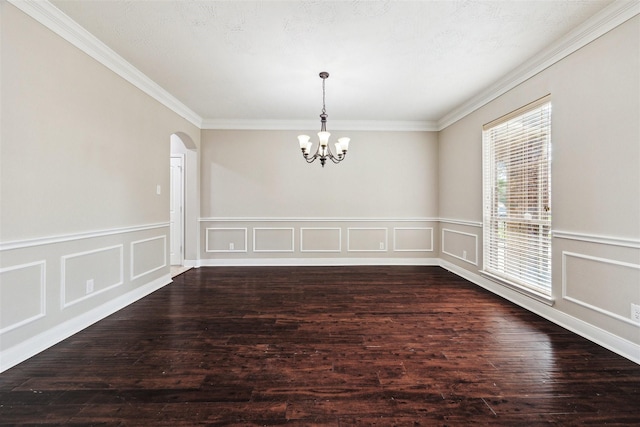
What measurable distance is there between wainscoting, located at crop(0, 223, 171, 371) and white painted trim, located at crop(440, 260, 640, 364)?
4.51 m

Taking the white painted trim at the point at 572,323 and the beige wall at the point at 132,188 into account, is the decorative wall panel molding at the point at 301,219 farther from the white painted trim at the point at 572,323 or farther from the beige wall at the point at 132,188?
the white painted trim at the point at 572,323

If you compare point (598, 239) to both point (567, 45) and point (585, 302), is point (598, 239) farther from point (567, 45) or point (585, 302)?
point (567, 45)

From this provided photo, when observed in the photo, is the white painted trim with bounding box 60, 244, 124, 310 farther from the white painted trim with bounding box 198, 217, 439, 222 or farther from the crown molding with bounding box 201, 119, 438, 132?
the crown molding with bounding box 201, 119, 438, 132

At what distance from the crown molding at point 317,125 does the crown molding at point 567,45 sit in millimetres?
1328

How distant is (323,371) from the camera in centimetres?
192

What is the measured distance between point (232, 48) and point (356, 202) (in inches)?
131

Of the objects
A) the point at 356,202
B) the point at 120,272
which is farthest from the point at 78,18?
the point at 356,202

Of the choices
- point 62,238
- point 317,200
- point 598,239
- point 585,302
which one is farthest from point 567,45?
point 62,238

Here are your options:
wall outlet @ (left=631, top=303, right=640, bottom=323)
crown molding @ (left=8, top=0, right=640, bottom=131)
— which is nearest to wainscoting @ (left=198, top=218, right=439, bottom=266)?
crown molding @ (left=8, top=0, right=640, bottom=131)

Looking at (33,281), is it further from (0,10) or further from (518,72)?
(518,72)

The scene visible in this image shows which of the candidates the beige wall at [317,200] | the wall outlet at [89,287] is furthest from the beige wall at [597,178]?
the wall outlet at [89,287]

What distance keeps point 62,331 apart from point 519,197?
4820 millimetres

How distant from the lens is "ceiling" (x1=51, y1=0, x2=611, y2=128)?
2172 millimetres

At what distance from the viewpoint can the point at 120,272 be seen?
3.10 metres
